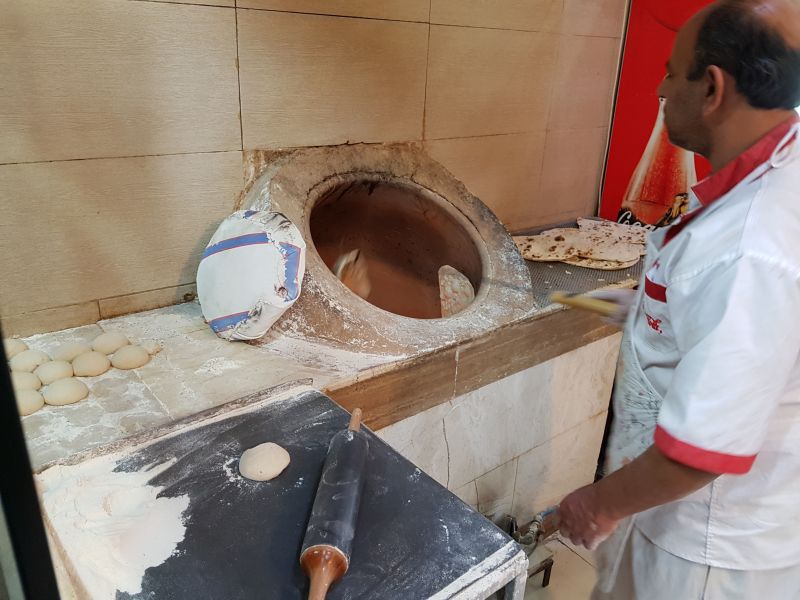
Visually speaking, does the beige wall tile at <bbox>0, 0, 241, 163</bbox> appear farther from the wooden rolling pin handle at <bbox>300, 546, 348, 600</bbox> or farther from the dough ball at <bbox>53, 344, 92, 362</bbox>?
the wooden rolling pin handle at <bbox>300, 546, 348, 600</bbox>

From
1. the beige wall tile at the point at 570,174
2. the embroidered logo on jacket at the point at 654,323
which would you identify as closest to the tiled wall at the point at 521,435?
the embroidered logo on jacket at the point at 654,323

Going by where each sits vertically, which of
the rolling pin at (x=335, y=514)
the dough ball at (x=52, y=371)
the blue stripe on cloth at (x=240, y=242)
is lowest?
the dough ball at (x=52, y=371)

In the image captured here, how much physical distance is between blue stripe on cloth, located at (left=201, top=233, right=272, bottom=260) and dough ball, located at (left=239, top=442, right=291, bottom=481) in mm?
881

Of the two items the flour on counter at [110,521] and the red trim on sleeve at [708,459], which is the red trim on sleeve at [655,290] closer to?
the red trim on sleeve at [708,459]

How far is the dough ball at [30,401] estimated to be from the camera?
159 centimetres

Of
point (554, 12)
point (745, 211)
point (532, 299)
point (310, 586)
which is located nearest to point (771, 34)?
point (745, 211)

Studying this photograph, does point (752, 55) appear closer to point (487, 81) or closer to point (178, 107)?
point (178, 107)

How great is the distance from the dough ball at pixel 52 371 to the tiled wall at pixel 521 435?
1.02 m

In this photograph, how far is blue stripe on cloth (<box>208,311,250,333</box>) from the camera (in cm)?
197

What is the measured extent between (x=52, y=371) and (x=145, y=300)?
0.60 metres

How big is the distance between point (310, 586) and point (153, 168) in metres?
1.71

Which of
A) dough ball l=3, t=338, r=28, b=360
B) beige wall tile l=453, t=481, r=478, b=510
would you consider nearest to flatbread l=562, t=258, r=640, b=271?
beige wall tile l=453, t=481, r=478, b=510

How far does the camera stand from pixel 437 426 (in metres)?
2.23

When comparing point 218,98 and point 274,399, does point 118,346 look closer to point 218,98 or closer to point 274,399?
point 274,399
